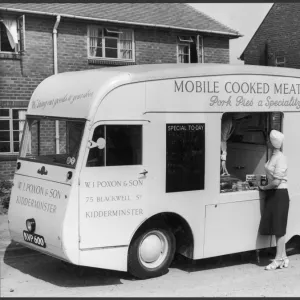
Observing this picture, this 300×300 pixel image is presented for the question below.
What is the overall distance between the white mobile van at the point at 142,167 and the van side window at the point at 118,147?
0.5 inches

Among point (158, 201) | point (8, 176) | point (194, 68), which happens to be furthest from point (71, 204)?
point (8, 176)

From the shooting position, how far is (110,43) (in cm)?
1770

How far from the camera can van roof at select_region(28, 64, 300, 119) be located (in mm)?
6922

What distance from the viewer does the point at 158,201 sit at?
7.25 m

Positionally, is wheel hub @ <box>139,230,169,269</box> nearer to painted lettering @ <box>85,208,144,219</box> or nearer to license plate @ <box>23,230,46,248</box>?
painted lettering @ <box>85,208,144,219</box>

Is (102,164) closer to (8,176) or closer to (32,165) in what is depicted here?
(32,165)

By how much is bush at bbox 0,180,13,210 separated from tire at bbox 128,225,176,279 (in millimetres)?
5278

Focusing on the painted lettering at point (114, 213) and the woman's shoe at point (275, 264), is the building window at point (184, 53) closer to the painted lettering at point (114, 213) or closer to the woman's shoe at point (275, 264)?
the woman's shoe at point (275, 264)

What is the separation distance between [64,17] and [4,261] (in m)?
9.62

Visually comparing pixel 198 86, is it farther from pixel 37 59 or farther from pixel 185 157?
pixel 37 59

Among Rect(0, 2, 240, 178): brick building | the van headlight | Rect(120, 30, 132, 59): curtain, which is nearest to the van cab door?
the van headlight

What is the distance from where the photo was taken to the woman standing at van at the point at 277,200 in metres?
7.89

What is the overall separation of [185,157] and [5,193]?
6982 millimetres

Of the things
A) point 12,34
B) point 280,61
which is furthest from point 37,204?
point 280,61
